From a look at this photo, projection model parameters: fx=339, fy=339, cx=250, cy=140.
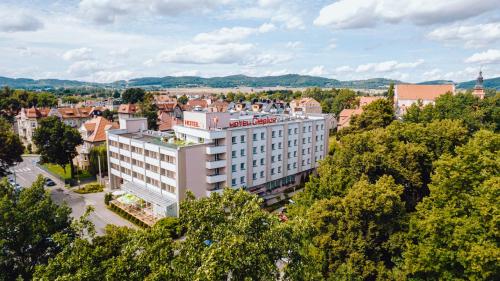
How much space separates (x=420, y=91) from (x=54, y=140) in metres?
130

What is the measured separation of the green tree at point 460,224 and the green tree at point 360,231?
1858 mm

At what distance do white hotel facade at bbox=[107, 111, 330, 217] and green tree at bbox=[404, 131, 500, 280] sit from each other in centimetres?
3013

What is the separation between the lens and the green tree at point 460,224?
2242 cm

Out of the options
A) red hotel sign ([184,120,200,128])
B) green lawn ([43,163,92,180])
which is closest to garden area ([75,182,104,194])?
green lawn ([43,163,92,180])

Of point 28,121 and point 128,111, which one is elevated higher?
point 128,111

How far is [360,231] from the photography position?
91.2ft

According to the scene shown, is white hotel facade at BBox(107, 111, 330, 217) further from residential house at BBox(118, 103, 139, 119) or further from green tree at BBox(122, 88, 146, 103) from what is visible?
green tree at BBox(122, 88, 146, 103)

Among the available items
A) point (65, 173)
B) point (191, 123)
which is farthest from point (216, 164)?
point (65, 173)

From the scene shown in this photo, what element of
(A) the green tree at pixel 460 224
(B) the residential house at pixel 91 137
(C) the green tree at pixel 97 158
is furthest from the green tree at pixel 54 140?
(A) the green tree at pixel 460 224

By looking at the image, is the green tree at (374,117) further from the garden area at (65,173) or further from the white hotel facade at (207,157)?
the garden area at (65,173)

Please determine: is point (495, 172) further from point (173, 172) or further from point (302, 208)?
point (173, 172)

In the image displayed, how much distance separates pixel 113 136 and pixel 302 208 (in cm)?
3990

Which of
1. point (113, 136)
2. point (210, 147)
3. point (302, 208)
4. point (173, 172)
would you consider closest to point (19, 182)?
point (113, 136)

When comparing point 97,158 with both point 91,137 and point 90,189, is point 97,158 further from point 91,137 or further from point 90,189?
point 90,189
